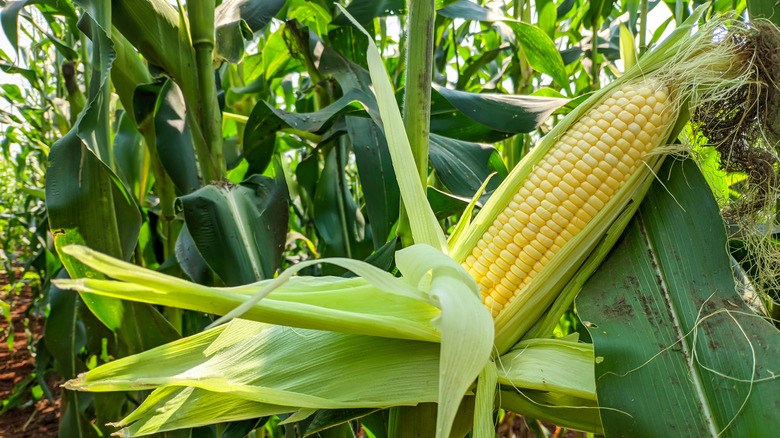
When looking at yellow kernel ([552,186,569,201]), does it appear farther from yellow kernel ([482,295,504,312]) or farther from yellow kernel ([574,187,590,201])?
yellow kernel ([482,295,504,312])

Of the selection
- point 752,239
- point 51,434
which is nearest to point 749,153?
point 752,239

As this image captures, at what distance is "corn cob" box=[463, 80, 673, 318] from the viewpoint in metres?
0.78

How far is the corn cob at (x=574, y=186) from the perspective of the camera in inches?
30.7

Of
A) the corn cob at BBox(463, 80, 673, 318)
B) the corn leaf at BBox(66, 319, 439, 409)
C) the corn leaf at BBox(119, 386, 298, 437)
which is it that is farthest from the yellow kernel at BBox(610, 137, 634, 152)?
the corn leaf at BBox(119, 386, 298, 437)

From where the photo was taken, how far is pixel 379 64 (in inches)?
32.7

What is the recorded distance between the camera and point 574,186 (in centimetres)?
80

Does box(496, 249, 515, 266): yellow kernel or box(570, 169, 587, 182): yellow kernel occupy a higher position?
box(570, 169, 587, 182): yellow kernel

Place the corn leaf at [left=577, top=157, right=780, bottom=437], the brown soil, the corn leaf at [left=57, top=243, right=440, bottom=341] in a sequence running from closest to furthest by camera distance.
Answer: the corn leaf at [left=57, top=243, right=440, bottom=341], the corn leaf at [left=577, top=157, right=780, bottom=437], the brown soil

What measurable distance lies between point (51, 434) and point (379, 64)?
2.92 meters

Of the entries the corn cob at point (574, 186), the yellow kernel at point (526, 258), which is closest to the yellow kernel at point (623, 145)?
the corn cob at point (574, 186)

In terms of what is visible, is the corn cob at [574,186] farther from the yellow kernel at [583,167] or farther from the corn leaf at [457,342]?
the corn leaf at [457,342]

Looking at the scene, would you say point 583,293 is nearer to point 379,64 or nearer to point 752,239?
point 752,239

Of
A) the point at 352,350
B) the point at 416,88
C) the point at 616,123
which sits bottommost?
the point at 352,350

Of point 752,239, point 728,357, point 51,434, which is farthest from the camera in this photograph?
point 51,434
